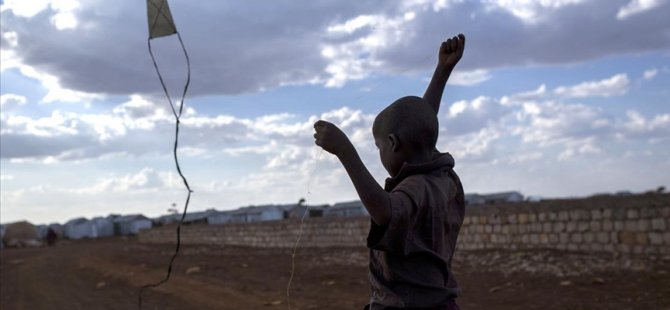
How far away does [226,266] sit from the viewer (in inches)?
725

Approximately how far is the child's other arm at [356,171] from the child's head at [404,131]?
306mm

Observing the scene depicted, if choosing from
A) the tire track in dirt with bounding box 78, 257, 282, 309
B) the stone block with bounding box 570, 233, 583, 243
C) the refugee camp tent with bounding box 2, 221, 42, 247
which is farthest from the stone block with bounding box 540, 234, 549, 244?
the refugee camp tent with bounding box 2, 221, 42, 247

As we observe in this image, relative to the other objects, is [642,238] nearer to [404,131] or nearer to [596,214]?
[596,214]

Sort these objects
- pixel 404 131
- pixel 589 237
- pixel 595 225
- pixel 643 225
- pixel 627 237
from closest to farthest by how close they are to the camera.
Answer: pixel 404 131 < pixel 643 225 < pixel 627 237 < pixel 595 225 < pixel 589 237

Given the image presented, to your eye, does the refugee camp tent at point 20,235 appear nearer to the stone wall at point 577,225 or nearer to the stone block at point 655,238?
the stone wall at point 577,225

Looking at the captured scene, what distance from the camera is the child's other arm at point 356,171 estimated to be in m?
2.00

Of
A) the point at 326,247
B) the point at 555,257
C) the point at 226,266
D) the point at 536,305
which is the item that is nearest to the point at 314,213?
the point at 326,247

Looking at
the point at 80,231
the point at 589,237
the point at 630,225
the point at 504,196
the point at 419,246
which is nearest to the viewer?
the point at 419,246

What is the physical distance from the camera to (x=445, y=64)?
295 cm

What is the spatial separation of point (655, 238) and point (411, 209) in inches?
430

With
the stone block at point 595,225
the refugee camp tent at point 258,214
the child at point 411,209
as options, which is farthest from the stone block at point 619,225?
the refugee camp tent at point 258,214

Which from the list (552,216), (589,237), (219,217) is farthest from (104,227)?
(589,237)

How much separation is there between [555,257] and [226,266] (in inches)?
327

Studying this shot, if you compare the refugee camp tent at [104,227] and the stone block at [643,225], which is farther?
the refugee camp tent at [104,227]
